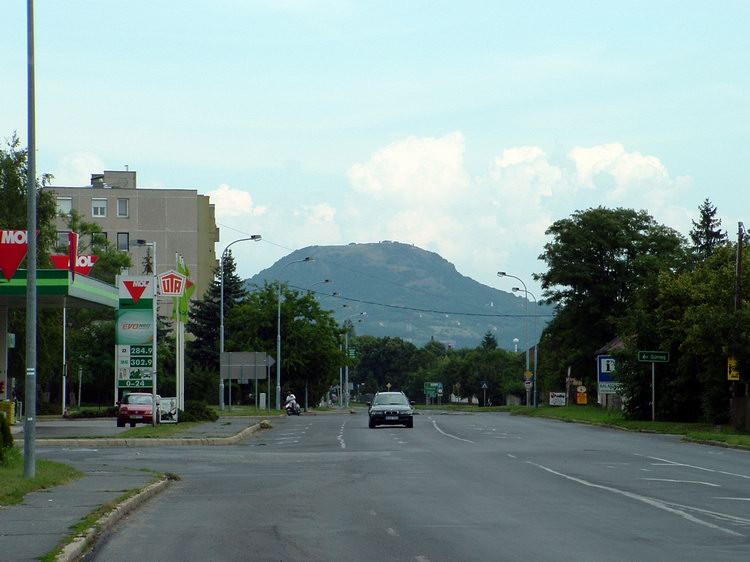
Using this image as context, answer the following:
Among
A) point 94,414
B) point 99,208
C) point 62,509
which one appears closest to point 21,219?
point 94,414

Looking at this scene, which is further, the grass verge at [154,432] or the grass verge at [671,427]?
the grass verge at [671,427]

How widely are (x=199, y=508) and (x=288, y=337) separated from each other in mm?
72569

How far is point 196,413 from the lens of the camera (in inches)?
2080

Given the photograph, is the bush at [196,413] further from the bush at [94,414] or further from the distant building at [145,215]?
the distant building at [145,215]

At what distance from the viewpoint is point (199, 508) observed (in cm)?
1723

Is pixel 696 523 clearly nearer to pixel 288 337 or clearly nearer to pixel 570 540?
pixel 570 540

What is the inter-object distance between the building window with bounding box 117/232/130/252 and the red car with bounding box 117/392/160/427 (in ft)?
193

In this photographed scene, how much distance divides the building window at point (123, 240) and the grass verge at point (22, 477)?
86.7 meters

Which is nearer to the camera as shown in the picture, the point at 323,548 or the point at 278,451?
the point at 323,548

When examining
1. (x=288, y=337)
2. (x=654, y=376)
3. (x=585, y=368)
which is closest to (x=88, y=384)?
(x=288, y=337)

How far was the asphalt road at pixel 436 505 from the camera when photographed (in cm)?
1259

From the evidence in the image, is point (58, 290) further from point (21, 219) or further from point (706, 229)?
point (706, 229)

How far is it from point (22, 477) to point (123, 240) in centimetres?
9127

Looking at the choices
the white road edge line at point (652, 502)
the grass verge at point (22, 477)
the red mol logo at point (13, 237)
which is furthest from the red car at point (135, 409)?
the white road edge line at point (652, 502)
